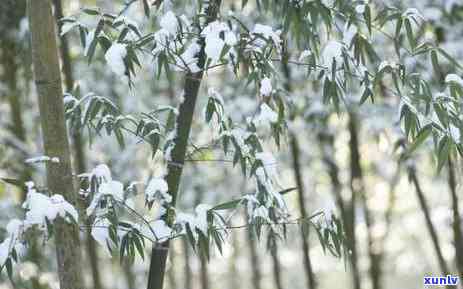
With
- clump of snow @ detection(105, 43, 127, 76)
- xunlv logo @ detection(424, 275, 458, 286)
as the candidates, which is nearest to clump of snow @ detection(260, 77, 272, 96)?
clump of snow @ detection(105, 43, 127, 76)

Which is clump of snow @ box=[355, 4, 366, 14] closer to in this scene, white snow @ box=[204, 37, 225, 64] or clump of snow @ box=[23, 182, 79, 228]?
white snow @ box=[204, 37, 225, 64]

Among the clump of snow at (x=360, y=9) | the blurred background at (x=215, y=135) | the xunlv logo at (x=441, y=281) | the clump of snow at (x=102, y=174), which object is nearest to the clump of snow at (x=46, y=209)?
the clump of snow at (x=102, y=174)

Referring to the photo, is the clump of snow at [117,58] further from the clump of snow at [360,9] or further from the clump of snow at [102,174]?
the clump of snow at [360,9]

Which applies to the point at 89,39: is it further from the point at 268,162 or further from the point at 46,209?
the point at 268,162

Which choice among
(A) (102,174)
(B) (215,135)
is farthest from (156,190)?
(B) (215,135)

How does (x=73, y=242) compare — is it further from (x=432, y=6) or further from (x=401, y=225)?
(x=401, y=225)

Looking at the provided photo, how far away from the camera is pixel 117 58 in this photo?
1.99 m

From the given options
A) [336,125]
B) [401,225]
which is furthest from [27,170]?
[401,225]

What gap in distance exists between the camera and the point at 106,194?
2039 millimetres

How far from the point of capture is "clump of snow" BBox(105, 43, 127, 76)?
6.49 ft

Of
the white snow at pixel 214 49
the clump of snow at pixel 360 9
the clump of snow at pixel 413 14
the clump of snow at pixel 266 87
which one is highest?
the clump of snow at pixel 360 9

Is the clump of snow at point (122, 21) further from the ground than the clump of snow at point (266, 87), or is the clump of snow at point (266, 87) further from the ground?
the clump of snow at point (122, 21)

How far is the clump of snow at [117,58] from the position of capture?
198cm

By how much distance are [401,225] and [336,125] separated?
665cm
